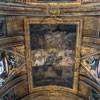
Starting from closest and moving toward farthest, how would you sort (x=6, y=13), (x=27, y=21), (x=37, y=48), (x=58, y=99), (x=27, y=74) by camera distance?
1. (x=6, y=13)
2. (x=27, y=21)
3. (x=37, y=48)
4. (x=27, y=74)
5. (x=58, y=99)

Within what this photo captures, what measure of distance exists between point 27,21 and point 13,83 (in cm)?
428

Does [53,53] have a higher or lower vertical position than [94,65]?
higher

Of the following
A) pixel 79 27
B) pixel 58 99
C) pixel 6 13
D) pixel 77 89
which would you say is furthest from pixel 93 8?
pixel 58 99

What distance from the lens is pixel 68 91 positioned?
60.5 feet

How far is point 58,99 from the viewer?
62.7 feet

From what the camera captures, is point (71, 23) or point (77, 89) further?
point (77, 89)

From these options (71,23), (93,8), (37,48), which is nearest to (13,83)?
(37,48)

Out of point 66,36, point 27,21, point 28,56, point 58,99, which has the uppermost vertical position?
point 27,21

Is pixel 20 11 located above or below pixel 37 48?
above

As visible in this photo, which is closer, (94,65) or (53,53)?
(94,65)

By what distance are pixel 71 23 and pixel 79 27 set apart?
0.55m

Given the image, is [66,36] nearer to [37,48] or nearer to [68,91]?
[37,48]

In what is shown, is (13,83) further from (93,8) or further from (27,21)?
(93,8)

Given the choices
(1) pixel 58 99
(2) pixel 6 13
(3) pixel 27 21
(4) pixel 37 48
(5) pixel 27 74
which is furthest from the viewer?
(1) pixel 58 99
